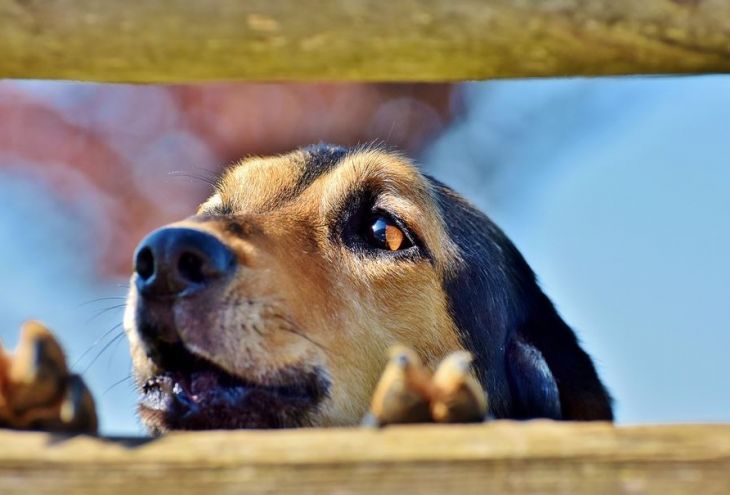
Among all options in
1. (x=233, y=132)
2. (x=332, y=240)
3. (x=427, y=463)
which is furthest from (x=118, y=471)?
(x=233, y=132)

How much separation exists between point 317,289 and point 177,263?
0.64m

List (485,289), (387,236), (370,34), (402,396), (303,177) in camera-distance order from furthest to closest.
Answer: (303,177), (485,289), (387,236), (370,34), (402,396)

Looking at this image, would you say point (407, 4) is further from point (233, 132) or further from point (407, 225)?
point (233, 132)

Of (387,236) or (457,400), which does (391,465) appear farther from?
(387,236)

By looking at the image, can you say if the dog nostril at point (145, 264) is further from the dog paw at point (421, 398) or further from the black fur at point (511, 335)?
the black fur at point (511, 335)

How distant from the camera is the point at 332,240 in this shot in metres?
3.76

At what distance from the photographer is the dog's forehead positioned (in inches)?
157

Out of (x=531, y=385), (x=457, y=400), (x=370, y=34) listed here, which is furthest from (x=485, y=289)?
(x=457, y=400)

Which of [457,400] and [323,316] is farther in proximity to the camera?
[323,316]

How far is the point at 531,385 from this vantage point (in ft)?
12.6

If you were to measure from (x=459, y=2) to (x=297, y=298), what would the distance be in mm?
1345

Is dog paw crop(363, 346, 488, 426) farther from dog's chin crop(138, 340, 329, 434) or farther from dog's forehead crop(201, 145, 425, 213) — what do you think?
dog's forehead crop(201, 145, 425, 213)

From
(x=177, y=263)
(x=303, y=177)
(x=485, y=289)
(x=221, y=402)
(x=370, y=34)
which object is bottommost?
(x=221, y=402)

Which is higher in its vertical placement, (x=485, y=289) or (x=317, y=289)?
(x=485, y=289)
